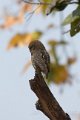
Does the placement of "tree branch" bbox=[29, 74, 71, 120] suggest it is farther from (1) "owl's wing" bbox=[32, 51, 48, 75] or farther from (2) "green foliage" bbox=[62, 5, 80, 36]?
(2) "green foliage" bbox=[62, 5, 80, 36]

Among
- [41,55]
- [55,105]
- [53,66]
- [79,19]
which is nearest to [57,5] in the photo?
[79,19]

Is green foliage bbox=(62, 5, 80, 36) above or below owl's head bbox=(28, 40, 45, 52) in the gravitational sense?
above

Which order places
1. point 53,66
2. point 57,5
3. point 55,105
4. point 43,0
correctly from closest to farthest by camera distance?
point 55,105 → point 57,5 → point 43,0 → point 53,66

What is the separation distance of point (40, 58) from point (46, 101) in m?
0.11

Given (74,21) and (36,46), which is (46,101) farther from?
(74,21)

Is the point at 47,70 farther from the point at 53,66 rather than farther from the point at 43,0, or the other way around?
the point at 53,66

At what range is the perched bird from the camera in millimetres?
1247

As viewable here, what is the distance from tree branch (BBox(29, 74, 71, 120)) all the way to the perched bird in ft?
0.07

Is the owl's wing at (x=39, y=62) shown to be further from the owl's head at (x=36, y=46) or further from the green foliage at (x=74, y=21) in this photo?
the green foliage at (x=74, y=21)

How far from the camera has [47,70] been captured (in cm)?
126

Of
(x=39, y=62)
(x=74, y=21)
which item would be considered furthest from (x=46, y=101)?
(x=74, y=21)

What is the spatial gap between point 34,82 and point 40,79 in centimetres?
2

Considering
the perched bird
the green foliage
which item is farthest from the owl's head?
the green foliage

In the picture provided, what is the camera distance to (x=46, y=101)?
1236mm
